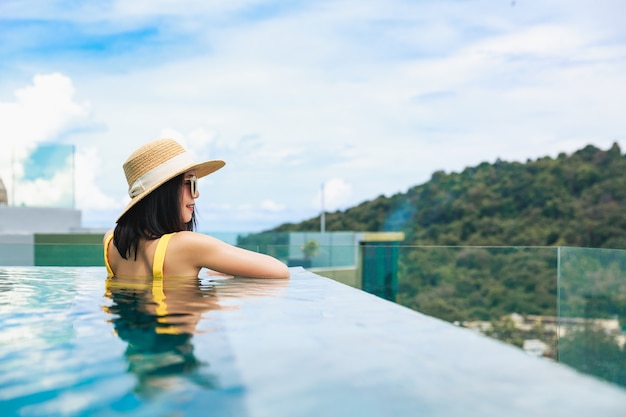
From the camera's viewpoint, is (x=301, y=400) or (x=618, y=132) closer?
(x=301, y=400)

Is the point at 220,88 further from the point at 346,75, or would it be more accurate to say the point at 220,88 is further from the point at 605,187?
the point at 605,187

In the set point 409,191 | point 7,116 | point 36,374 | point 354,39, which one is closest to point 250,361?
point 36,374

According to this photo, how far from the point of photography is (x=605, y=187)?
4059 cm

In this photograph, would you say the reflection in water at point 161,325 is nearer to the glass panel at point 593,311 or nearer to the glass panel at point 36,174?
the glass panel at point 593,311

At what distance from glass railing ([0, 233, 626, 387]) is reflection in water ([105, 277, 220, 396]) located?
7.12 feet

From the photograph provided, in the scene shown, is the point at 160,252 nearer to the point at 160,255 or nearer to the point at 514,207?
the point at 160,255

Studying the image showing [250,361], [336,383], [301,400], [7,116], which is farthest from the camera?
[7,116]

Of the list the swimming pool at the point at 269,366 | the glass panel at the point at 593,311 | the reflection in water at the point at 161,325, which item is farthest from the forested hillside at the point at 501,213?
the swimming pool at the point at 269,366

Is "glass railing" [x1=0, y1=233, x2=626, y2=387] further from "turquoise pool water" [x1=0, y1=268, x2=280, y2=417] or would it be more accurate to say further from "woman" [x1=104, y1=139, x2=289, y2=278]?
"turquoise pool water" [x1=0, y1=268, x2=280, y2=417]

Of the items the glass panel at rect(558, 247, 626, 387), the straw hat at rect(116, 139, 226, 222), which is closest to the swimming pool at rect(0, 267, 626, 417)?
the straw hat at rect(116, 139, 226, 222)

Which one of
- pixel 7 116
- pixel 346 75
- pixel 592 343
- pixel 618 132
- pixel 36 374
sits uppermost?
pixel 346 75

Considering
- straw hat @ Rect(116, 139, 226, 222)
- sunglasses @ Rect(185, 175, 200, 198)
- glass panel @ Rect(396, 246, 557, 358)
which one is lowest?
glass panel @ Rect(396, 246, 557, 358)

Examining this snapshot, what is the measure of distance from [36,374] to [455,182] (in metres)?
45.3

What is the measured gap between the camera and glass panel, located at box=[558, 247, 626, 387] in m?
5.18
